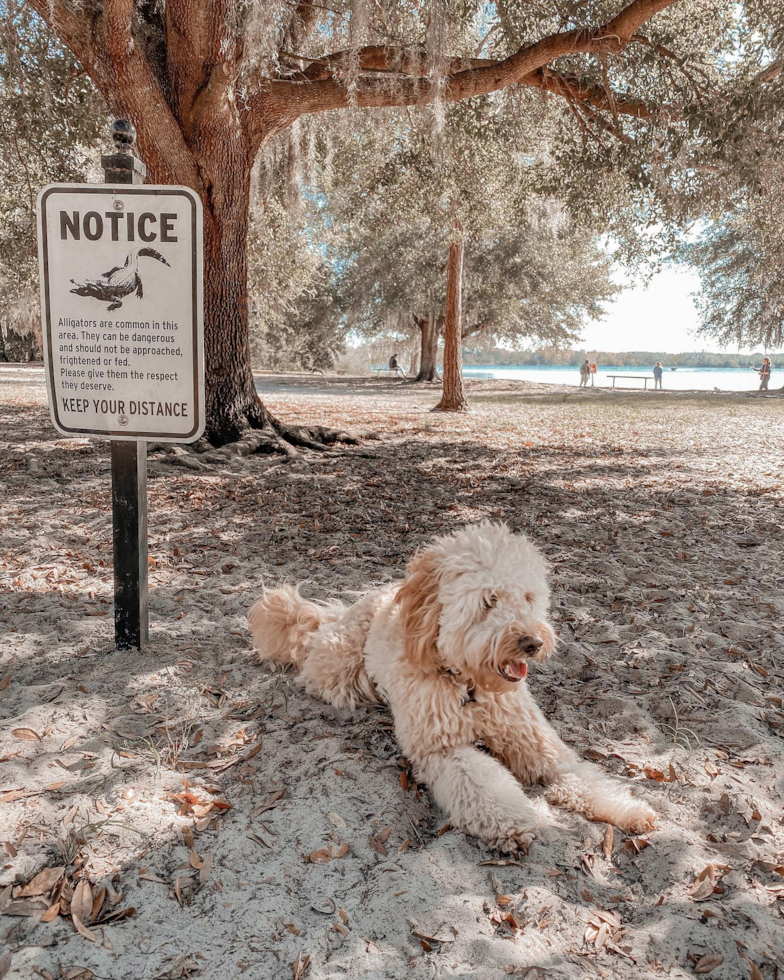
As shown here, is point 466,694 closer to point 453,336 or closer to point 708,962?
point 708,962

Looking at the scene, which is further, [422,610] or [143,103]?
[143,103]

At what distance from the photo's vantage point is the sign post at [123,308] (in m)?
2.79

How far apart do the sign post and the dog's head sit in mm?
1259

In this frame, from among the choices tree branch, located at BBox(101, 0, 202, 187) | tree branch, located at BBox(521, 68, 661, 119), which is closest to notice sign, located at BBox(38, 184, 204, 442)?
tree branch, located at BBox(101, 0, 202, 187)

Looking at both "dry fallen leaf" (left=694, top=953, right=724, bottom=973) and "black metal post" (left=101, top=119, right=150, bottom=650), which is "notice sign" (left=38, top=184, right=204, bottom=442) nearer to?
"black metal post" (left=101, top=119, right=150, bottom=650)

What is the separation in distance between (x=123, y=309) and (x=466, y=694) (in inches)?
84.2

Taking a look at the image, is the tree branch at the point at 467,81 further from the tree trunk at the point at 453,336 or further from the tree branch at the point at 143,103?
the tree trunk at the point at 453,336

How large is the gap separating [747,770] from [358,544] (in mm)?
3400

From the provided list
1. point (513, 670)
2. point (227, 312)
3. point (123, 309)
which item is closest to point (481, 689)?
point (513, 670)

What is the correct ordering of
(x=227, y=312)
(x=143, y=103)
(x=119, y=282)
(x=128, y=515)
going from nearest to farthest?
1. (x=119, y=282)
2. (x=128, y=515)
3. (x=143, y=103)
4. (x=227, y=312)

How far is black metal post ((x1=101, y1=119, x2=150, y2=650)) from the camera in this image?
112 inches

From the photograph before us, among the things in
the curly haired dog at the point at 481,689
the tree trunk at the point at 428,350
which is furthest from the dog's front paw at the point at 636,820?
the tree trunk at the point at 428,350

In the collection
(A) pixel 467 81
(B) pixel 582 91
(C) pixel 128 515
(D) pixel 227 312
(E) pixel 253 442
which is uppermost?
(B) pixel 582 91

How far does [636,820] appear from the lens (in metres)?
2.36
